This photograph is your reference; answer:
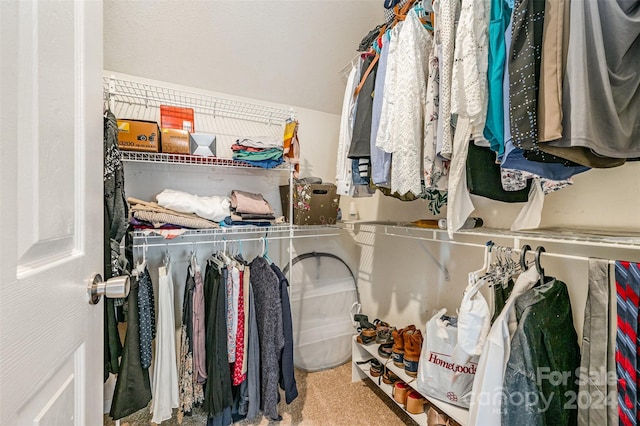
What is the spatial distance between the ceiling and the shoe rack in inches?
77.2

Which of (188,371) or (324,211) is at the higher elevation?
(324,211)

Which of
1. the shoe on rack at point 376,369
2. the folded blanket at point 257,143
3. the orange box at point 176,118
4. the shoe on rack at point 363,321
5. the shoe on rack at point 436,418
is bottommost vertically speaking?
the shoe on rack at point 376,369

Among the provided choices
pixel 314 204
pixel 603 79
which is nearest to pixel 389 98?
pixel 603 79

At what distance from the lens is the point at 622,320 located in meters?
0.77

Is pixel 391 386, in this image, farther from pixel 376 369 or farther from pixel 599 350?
pixel 599 350

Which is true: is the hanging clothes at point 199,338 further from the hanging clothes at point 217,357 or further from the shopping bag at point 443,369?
the shopping bag at point 443,369

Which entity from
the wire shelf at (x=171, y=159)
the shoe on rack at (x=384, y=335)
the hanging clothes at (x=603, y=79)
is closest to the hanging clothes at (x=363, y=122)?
the wire shelf at (x=171, y=159)

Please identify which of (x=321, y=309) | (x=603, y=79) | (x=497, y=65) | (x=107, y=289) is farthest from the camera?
(x=321, y=309)

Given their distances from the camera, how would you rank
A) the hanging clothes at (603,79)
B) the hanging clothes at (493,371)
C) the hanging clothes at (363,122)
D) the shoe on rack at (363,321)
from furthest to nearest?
1. the shoe on rack at (363,321)
2. the hanging clothes at (363,122)
3. the hanging clothes at (493,371)
4. the hanging clothes at (603,79)

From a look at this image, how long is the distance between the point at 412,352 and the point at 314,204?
106cm

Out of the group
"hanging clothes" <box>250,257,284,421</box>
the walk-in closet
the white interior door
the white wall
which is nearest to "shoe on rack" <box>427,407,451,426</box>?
the walk-in closet

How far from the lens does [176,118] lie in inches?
64.9

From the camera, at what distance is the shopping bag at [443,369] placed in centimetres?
125

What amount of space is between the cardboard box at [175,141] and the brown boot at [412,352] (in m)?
1.68
